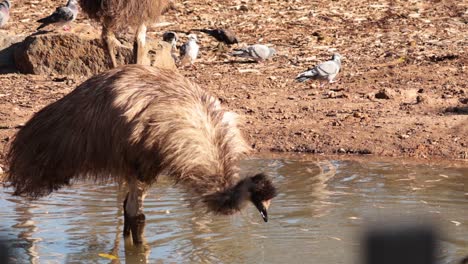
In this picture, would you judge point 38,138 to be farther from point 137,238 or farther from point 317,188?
point 317,188

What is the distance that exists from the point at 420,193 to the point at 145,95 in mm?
2975

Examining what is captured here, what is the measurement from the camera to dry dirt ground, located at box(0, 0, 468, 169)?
9242mm

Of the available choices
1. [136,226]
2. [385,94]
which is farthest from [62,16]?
[136,226]

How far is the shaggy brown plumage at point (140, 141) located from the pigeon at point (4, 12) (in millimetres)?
8501

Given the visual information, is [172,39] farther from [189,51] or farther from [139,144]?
[139,144]

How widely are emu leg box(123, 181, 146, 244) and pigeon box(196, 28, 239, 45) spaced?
771cm

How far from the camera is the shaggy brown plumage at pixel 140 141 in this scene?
15.8ft

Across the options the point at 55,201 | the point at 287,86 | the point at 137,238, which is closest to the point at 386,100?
the point at 287,86

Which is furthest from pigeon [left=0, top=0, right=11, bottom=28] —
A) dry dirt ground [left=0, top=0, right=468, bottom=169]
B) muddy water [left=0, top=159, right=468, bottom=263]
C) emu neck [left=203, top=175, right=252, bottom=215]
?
emu neck [left=203, top=175, right=252, bottom=215]

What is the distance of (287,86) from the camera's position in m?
11.4

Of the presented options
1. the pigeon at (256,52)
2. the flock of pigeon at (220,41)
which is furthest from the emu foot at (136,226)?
the pigeon at (256,52)

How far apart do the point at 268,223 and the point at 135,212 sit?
3.66ft

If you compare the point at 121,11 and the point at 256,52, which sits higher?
the point at 121,11

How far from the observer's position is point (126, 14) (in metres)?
8.83
